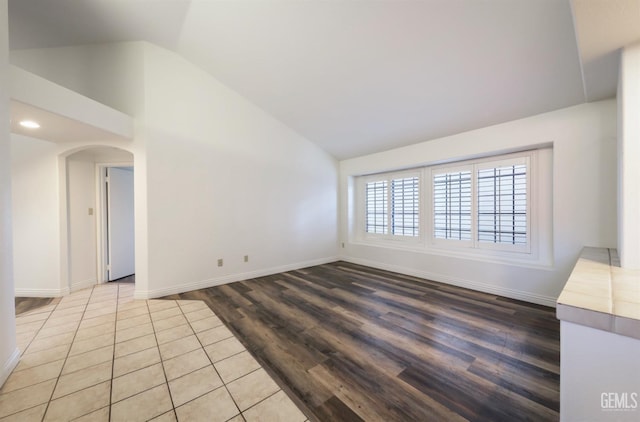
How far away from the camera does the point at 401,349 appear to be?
1962 millimetres

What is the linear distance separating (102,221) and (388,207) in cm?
505

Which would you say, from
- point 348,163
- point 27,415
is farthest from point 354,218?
point 27,415

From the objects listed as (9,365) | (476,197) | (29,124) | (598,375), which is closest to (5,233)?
(9,365)

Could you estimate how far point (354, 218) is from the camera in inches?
215

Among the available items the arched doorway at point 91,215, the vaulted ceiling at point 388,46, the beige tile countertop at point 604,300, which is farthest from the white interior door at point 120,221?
the beige tile countertop at point 604,300

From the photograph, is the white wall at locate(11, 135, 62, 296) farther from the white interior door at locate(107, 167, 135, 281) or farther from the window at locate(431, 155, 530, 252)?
the window at locate(431, 155, 530, 252)

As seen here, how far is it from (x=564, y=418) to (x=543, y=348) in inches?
50.0

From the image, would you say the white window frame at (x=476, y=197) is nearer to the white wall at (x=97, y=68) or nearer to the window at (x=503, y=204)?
the window at (x=503, y=204)

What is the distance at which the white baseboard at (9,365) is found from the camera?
5.19 ft

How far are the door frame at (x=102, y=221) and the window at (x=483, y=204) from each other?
5.15 m

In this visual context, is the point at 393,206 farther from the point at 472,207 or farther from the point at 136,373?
the point at 136,373

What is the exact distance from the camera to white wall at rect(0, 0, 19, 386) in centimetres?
162

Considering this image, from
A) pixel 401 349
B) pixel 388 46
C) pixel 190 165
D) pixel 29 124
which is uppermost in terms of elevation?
pixel 388 46

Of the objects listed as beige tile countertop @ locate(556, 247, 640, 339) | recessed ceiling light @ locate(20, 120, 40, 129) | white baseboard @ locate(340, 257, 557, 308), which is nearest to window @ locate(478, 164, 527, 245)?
white baseboard @ locate(340, 257, 557, 308)
